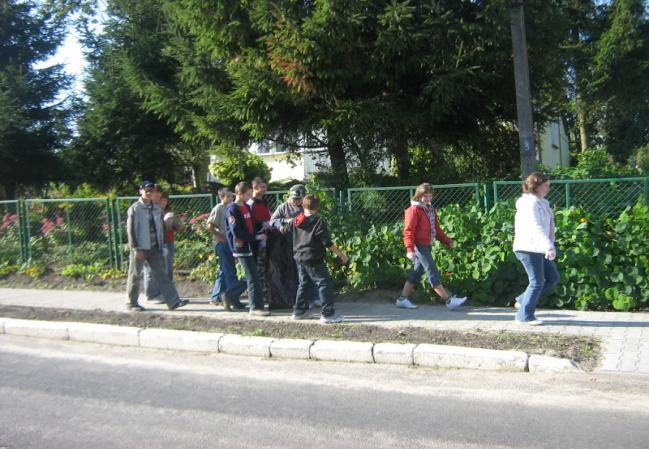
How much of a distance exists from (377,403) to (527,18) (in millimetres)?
8366

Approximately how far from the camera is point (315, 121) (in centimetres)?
1122

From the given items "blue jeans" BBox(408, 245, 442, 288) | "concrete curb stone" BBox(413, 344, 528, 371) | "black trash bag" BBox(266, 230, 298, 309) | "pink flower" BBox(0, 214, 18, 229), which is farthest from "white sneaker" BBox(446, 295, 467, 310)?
"pink flower" BBox(0, 214, 18, 229)

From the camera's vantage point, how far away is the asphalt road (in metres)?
4.12

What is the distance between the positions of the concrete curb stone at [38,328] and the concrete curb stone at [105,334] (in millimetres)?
124

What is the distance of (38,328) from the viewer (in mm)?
7746

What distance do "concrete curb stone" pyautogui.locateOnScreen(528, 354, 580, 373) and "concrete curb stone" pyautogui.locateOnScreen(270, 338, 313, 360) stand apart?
7.22 ft

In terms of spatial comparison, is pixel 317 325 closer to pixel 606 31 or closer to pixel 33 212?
→ pixel 33 212

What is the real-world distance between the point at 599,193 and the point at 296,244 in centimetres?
415

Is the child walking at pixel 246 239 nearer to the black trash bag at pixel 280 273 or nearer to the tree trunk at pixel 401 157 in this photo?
the black trash bag at pixel 280 273

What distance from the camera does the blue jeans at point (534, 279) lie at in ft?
21.5

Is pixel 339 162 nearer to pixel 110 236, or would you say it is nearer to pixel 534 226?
pixel 110 236

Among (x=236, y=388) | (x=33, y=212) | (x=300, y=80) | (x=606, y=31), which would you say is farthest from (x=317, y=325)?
(x=606, y=31)

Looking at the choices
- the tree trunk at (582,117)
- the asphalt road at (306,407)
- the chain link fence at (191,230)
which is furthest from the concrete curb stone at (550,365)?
the tree trunk at (582,117)

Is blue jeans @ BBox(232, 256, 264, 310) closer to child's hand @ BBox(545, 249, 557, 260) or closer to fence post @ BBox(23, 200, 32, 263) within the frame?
child's hand @ BBox(545, 249, 557, 260)
